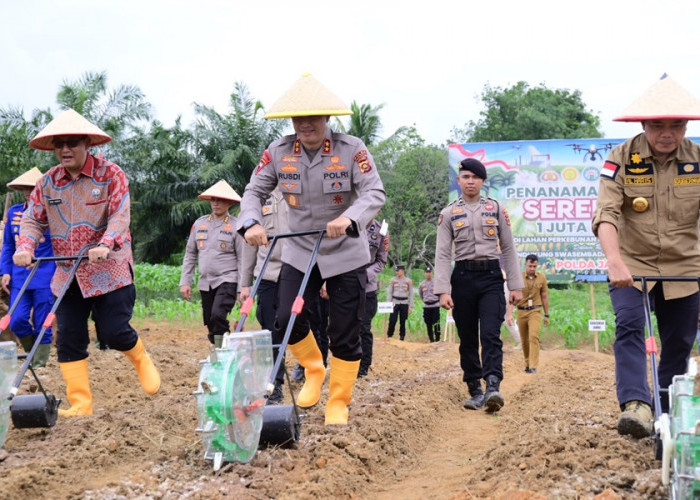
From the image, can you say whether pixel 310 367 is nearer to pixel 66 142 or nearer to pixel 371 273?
pixel 66 142

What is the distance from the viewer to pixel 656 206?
4.93 metres

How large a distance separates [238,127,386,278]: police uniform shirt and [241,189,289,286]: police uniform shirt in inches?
73.2

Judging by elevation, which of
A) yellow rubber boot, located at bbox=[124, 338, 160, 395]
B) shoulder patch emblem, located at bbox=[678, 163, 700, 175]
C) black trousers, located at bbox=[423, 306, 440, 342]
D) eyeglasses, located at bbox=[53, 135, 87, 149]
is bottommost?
black trousers, located at bbox=[423, 306, 440, 342]

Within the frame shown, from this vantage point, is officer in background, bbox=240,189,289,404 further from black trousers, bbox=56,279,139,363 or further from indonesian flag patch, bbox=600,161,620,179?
indonesian flag patch, bbox=600,161,620,179

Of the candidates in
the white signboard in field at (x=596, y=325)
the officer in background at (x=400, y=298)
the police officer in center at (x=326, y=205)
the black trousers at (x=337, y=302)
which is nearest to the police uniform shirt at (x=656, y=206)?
the police officer in center at (x=326, y=205)

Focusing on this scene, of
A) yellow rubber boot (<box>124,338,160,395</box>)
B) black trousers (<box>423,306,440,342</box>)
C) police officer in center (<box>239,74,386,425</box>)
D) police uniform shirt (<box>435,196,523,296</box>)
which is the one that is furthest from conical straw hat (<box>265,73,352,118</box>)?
black trousers (<box>423,306,440,342</box>)

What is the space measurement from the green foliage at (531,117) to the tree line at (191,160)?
40.4 feet

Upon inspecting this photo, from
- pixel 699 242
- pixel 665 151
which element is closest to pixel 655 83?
pixel 665 151

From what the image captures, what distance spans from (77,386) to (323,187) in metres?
2.39

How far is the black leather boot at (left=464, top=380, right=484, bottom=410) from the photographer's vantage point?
7.99 metres

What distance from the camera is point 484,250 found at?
7.69m

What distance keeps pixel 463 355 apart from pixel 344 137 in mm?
2970

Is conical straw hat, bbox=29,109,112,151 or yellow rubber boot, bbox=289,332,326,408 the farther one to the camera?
conical straw hat, bbox=29,109,112,151

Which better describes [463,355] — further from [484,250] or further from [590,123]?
[590,123]
